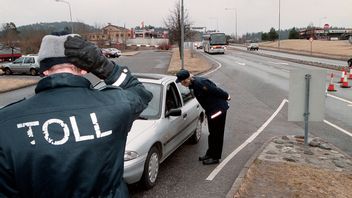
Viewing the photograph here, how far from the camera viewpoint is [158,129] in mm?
5680

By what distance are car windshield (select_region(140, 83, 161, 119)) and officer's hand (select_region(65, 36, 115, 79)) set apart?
399 centimetres

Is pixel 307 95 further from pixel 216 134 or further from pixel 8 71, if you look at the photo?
pixel 8 71

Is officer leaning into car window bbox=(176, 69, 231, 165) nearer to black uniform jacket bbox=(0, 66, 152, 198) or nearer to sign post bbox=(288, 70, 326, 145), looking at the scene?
sign post bbox=(288, 70, 326, 145)

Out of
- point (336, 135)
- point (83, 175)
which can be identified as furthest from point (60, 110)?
point (336, 135)

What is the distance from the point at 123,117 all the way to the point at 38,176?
505 mm

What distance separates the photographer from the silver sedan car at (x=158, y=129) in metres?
5.03

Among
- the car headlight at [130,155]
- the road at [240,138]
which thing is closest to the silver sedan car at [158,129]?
the car headlight at [130,155]

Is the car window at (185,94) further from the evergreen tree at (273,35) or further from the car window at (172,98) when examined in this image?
the evergreen tree at (273,35)

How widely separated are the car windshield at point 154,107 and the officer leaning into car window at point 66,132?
3.97 m

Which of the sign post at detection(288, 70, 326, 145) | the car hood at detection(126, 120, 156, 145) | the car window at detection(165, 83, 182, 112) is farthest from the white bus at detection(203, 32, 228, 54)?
the car hood at detection(126, 120, 156, 145)

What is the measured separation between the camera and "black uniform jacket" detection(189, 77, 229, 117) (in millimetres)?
6340

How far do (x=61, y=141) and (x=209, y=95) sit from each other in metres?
4.86

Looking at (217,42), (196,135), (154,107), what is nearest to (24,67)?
(196,135)

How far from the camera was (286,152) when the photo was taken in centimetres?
700
